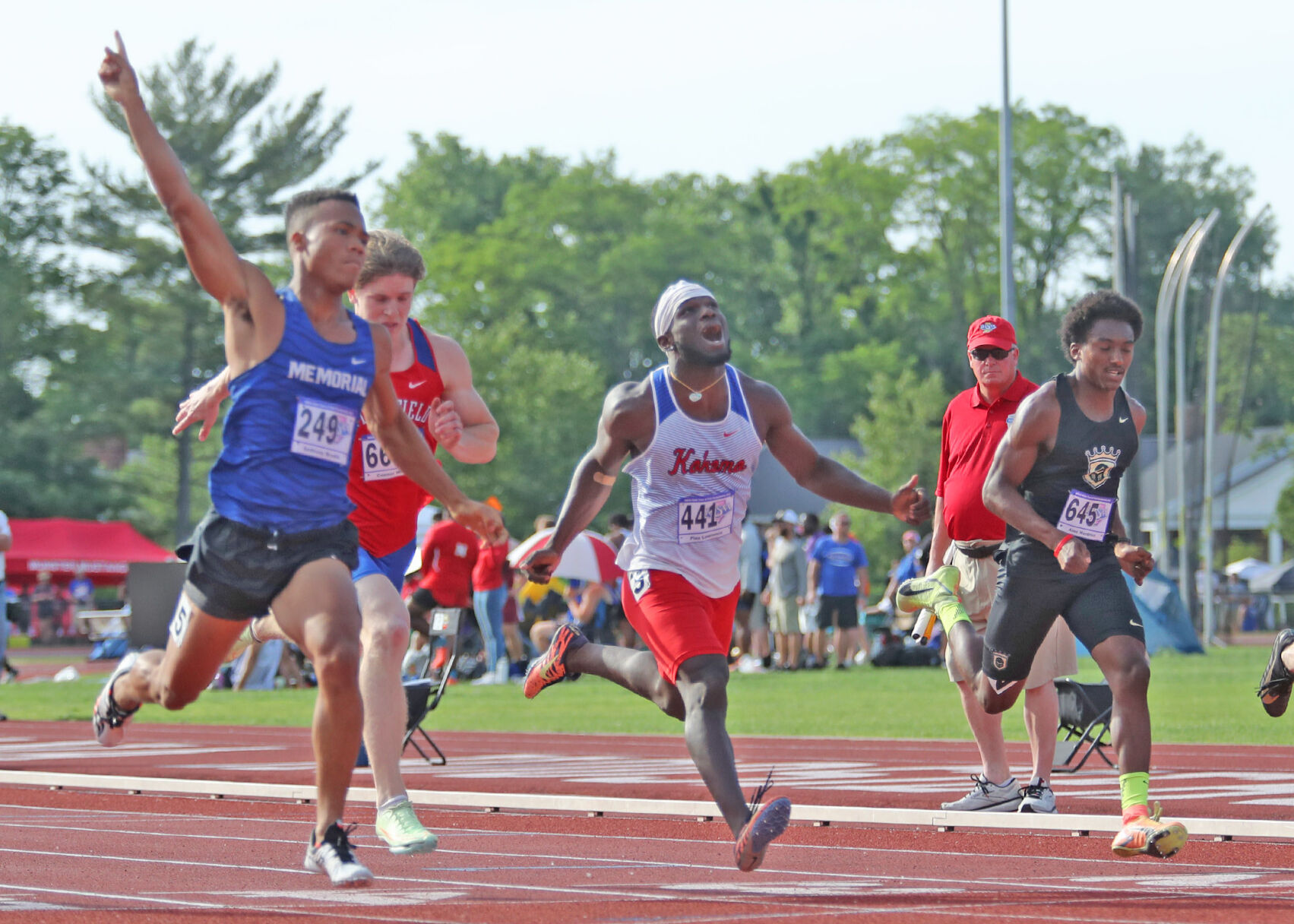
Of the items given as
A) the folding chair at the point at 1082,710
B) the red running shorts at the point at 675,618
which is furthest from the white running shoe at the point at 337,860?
the folding chair at the point at 1082,710

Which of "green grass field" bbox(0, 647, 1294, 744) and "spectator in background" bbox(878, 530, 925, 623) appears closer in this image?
"green grass field" bbox(0, 647, 1294, 744)

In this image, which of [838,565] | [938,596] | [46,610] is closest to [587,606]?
[838,565]

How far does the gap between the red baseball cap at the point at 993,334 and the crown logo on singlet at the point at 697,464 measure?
2401 mm

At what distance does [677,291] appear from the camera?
6762mm

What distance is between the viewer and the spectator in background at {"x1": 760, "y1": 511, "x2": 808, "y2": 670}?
24719 millimetres

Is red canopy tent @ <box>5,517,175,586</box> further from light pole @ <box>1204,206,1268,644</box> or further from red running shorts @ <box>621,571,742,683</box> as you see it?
red running shorts @ <box>621,571,742,683</box>

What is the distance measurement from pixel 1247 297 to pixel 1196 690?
90.3ft

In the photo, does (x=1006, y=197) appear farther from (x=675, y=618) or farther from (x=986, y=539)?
(x=675, y=618)

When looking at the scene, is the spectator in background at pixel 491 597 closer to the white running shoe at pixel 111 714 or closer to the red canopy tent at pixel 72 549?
the white running shoe at pixel 111 714

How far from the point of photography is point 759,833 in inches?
233

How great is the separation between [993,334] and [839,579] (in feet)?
53.0

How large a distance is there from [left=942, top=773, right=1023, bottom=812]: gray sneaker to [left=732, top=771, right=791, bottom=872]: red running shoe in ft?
8.29

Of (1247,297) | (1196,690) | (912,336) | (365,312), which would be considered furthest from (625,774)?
(912,336)

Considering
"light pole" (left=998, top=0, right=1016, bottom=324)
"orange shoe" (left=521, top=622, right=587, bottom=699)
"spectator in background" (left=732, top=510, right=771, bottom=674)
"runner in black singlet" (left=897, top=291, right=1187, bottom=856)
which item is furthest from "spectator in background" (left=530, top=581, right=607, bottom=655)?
"runner in black singlet" (left=897, top=291, right=1187, bottom=856)
